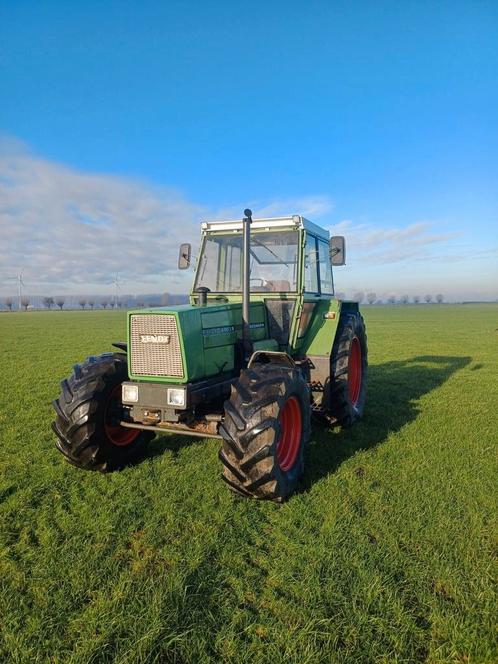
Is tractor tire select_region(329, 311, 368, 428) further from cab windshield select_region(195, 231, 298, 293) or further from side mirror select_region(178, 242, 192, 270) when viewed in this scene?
side mirror select_region(178, 242, 192, 270)

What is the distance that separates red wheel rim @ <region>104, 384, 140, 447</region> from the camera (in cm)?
487

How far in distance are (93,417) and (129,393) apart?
1.47ft

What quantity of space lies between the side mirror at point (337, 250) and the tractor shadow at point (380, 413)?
2385 mm

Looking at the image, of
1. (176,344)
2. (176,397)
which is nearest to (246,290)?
(176,344)

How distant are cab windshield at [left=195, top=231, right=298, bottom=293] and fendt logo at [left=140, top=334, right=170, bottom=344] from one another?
1.55 meters

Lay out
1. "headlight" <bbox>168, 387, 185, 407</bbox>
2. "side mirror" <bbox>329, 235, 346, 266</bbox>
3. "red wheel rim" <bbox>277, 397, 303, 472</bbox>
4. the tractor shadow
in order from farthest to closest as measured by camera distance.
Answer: "side mirror" <bbox>329, 235, 346, 266</bbox> < the tractor shadow < "red wheel rim" <bbox>277, 397, 303, 472</bbox> < "headlight" <bbox>168, 387, 185, 407</bbox>

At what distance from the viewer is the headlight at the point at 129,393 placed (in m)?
4.56

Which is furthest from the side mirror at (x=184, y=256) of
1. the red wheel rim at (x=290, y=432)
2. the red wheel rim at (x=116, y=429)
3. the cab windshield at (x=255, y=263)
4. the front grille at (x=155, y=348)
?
the red wheel rim at (x=290, y=432)

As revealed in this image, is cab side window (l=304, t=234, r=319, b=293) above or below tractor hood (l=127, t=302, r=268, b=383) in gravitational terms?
above

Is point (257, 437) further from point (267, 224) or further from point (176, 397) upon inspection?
point (267, 224)

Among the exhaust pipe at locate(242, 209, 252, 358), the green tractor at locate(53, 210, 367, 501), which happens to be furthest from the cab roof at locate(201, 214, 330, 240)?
the exhaust pipe at locate(242, 209, 252, 358)

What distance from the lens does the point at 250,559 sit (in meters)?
3.30

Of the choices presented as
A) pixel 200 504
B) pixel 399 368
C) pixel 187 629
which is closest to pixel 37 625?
pixel 187 629

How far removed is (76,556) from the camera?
3291mm
